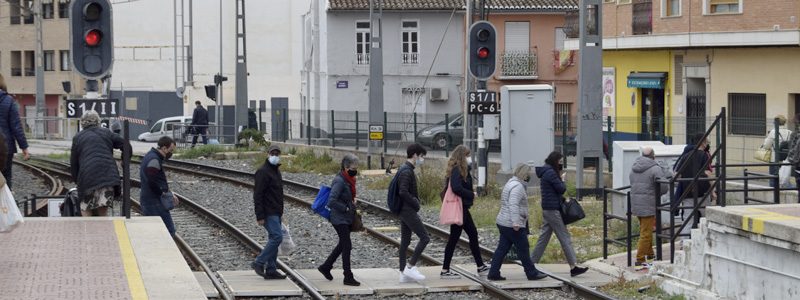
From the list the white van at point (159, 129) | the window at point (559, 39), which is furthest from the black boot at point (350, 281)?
the white van at point (159, 129)

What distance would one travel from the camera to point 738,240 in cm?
1348

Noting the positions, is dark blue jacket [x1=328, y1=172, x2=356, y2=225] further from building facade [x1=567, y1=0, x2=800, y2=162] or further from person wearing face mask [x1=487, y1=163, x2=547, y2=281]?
building facade [x1=567, y1=0, x2=800, y2=162]

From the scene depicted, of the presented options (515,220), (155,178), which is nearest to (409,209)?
(515,220)

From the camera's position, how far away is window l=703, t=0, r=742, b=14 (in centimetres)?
3325

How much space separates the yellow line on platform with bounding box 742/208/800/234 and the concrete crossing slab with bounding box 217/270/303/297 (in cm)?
493

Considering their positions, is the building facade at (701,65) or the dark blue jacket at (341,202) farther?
the building facade at (701,65)

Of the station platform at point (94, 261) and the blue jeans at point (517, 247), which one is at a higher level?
the station platform at point (94, 261)

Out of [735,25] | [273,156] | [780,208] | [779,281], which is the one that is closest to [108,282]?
[273,156]

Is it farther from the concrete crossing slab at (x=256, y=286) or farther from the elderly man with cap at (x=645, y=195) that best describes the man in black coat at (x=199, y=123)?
the elderly man with cap at (x=645, y=195)

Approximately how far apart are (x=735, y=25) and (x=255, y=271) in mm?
20122

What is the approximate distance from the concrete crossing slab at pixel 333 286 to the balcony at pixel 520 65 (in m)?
41.8

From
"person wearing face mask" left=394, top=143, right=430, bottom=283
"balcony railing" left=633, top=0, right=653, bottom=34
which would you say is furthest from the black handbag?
"balcony railing" left=633, top=0, right=653, bottom=34

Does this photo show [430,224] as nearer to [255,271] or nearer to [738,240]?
[255,271]

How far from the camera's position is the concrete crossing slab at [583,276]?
16.0 meters
